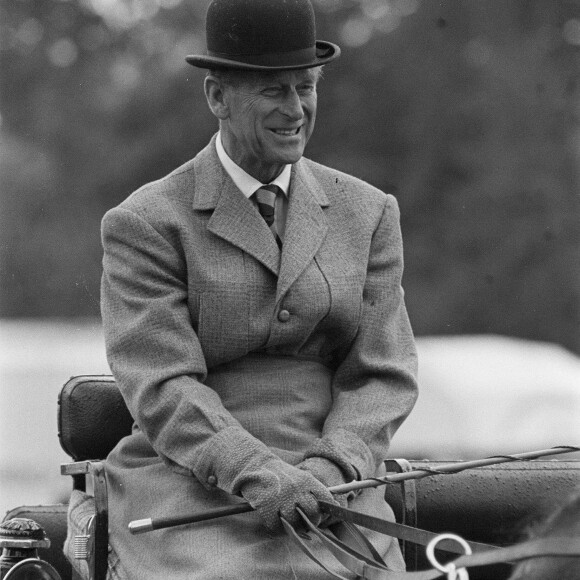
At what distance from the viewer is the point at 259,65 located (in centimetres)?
300

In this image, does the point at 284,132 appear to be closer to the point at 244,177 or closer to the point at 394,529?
the point at 244,177

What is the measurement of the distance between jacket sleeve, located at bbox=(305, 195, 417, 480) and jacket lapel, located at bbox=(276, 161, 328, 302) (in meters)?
0.15

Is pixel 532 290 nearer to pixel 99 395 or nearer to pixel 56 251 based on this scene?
pixel 56 251

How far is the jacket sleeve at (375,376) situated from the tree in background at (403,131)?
5.72 meters

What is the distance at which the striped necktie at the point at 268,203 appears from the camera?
319cm

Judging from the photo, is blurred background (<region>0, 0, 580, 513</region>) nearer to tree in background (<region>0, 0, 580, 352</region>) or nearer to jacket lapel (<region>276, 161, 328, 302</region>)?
tree in background (<region>0, 0, 580, 352</region>)

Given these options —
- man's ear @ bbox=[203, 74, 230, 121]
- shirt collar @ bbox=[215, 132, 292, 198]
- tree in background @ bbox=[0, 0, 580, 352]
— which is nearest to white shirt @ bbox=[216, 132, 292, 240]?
shirt collar @ bbox=[215, 132, 292, 198]

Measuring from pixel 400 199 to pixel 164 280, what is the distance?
628 cm

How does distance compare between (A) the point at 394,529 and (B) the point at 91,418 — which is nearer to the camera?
(A) the point at 394,529

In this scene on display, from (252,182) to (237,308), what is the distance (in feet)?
1.03

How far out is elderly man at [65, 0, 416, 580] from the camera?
2922mm

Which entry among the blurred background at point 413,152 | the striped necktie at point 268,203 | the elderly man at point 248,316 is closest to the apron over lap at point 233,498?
Result: the elderly man at point 248,316

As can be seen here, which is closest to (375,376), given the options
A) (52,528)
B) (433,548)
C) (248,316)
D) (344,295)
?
(344,295)

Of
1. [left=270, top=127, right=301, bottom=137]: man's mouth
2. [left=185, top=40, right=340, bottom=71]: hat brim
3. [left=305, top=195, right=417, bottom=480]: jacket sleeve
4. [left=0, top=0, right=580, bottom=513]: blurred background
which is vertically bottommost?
[left=0, top=0, right=580, bottom=513]: blurred background
